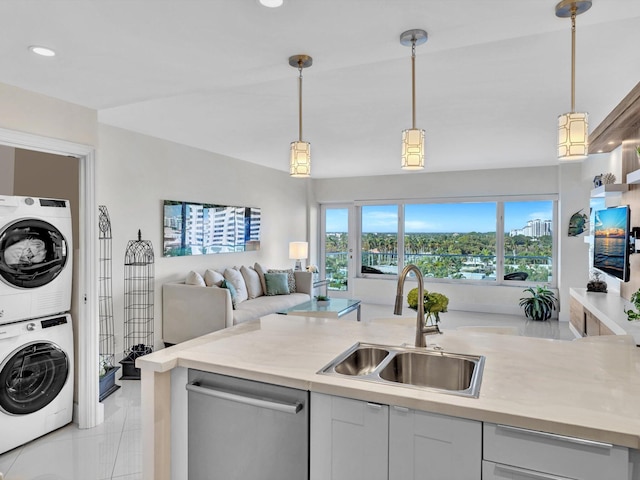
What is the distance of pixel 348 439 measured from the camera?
1.55 m

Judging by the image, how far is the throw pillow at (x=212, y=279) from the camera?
5285mm

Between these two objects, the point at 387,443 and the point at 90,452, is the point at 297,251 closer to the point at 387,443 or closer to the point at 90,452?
the point at 90,452

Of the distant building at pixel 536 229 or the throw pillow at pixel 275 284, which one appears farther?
the distant building at pixel 536 229

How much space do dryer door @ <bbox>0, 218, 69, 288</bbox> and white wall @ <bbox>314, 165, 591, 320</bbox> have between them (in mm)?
5923

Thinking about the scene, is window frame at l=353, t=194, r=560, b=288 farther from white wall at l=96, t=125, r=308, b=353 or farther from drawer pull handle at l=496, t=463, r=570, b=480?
drawer pull handle at l=496, t=463, r=570, b=480

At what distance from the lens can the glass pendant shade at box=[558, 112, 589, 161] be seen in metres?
1.81

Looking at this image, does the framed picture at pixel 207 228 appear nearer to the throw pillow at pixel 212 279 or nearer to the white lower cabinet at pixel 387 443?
the throw pillow at pixel 212 279

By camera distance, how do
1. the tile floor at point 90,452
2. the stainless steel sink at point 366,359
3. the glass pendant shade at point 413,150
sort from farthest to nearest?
1. the tile floor at point 90,452
2. the glass pendant shade at point 413,150
3. the stainless steel sink at point 366,359

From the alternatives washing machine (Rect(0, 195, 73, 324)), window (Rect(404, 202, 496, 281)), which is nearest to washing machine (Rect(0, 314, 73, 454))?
washing machine (Rect(0, 195, 73, 324))

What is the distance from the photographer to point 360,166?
690 centimetres

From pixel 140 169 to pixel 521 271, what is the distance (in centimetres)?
620

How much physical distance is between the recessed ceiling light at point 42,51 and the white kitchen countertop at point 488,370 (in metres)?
1.64

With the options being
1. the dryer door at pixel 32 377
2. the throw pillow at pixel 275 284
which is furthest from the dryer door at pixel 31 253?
the throw pillow at pixel 275 284

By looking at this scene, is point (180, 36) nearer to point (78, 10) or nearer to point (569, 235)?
point (78, 10)
